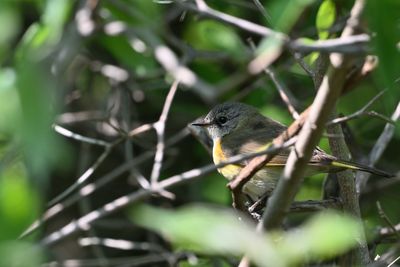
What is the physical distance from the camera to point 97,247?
473cm

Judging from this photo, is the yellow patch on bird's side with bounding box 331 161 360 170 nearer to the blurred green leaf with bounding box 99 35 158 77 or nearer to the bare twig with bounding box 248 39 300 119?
the bare twig with bounding box 248 39 300 119

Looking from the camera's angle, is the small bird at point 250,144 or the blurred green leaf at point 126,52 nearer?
the blurred green leaf at point 126,52

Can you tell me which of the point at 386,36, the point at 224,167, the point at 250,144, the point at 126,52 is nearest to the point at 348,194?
the point at 224,167

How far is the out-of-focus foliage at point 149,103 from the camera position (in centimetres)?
153

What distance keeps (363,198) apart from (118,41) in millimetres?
2347

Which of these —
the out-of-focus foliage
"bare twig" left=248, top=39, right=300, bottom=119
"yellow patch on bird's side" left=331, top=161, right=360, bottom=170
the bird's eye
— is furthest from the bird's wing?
"yellow patch on bird's side" left=331, top=161, right=360, bottom=170

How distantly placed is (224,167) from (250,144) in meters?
0.63

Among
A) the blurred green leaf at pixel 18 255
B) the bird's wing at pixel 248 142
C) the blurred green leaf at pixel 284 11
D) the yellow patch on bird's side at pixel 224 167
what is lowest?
the bird's wing at pixel 248 142

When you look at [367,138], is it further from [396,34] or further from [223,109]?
[396,34]

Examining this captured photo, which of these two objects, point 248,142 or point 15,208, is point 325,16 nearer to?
point 248,142

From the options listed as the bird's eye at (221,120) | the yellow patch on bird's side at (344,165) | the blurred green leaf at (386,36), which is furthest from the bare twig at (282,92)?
the blurred green leaf at (386,36)

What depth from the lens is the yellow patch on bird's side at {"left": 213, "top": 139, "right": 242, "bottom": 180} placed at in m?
4.39

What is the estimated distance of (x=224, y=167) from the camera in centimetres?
439

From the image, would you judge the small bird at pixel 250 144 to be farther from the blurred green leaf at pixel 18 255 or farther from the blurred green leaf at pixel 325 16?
the blurred green leaf at pixel 18 255
